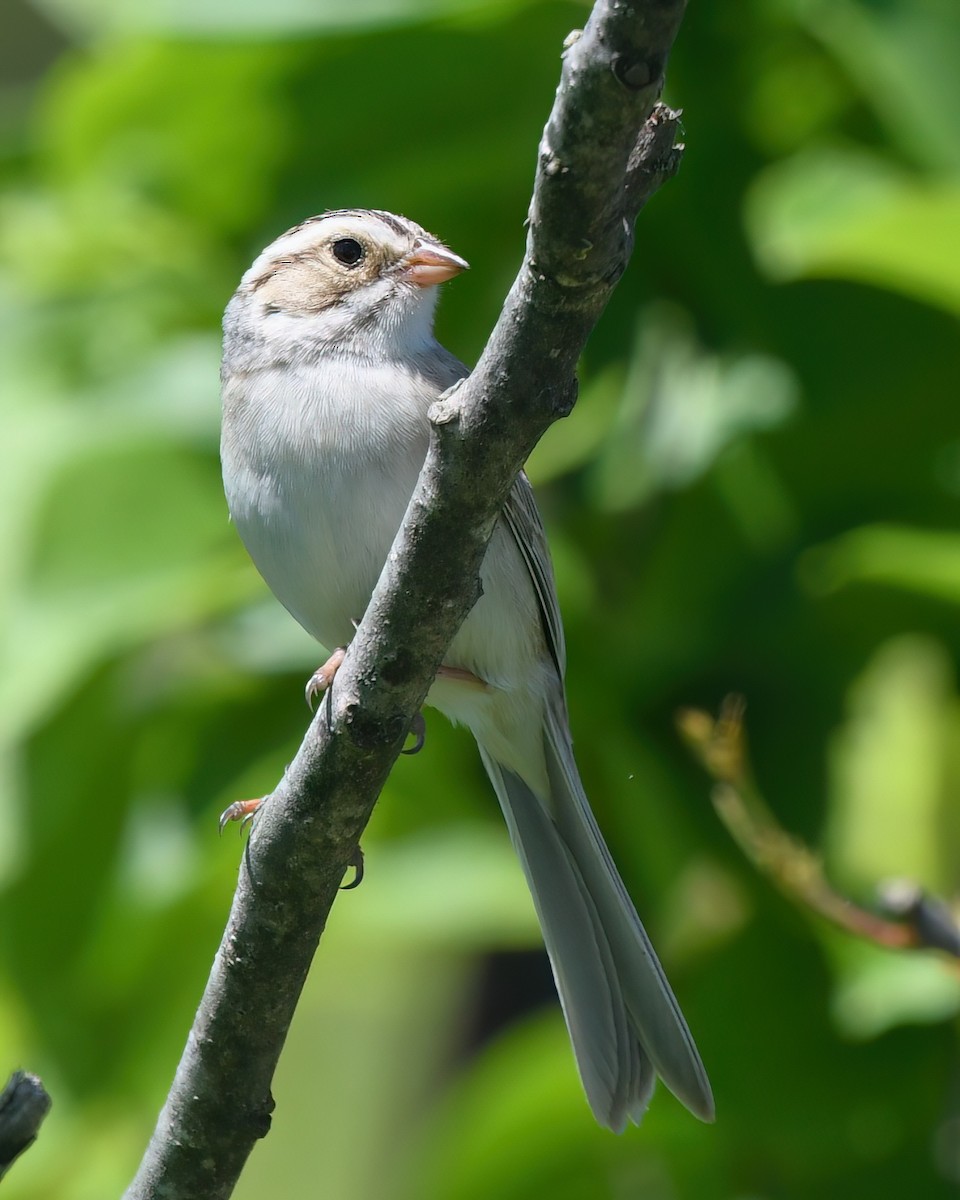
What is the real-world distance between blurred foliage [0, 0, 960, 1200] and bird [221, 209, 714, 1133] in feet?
1.68

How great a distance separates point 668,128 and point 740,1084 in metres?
2.16

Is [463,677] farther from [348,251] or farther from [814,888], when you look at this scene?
[348,251]

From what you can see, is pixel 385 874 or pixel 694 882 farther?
pixel 385 874

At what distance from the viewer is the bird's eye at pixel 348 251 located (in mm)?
2619

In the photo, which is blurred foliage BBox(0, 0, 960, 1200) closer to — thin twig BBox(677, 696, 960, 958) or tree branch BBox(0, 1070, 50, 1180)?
thin twig BBox(677, 696, 960, 958)

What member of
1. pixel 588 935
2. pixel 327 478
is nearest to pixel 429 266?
pixel 327 478

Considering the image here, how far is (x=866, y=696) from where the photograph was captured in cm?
301

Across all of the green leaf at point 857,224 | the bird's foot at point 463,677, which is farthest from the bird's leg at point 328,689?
the green leaf at point 857,224

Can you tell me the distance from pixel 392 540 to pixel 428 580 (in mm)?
728

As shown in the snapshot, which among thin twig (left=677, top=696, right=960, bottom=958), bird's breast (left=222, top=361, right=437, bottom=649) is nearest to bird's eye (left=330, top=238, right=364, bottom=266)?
bird's breast (left=222, top=361, right=437, bottom=649)

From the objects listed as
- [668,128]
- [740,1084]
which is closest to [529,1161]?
[740,1084]

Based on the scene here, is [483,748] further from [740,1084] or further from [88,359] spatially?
[88,359]

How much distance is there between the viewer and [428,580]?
142 centimetres

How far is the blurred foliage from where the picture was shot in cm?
288
